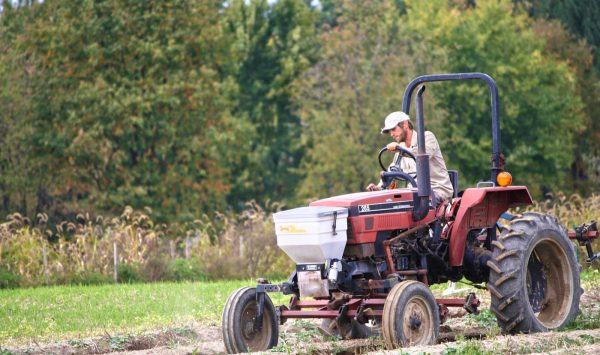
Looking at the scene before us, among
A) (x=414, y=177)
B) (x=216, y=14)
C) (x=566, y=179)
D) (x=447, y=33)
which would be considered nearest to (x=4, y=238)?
(x=414, y=177)

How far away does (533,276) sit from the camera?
12.7m

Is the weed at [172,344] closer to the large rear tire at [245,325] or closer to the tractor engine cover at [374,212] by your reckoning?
the large rear tire at [245,325]

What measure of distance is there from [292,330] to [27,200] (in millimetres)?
21774

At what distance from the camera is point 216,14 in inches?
1494

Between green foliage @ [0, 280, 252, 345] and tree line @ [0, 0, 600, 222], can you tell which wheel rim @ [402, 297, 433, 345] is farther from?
tree line @ [0, 0, 600, 222]

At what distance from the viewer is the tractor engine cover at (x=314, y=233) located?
10945 mm

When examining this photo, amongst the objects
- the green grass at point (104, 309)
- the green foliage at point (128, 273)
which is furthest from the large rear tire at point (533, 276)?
the green foliage at point (128, 273)

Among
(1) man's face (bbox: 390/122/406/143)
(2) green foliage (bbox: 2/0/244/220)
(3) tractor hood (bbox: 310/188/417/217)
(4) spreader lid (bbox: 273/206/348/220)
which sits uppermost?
(2) green foliage (bbox: 2/0/244/220)

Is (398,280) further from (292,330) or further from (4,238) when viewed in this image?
(4,238)

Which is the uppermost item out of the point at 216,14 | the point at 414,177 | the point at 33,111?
the point at 216,14

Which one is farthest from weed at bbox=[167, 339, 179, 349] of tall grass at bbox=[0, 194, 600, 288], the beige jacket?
tall grass at bbox=[0, 194, 600, 288]

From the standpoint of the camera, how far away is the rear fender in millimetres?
11883

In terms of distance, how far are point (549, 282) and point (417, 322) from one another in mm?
2233

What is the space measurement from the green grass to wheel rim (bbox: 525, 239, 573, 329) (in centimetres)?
382
